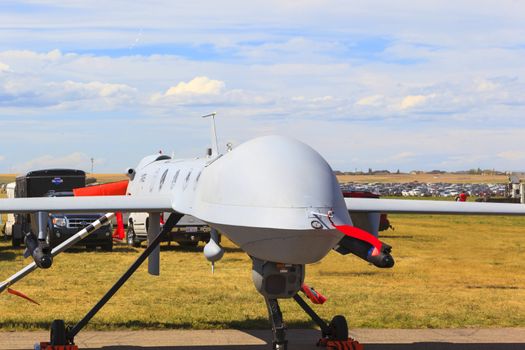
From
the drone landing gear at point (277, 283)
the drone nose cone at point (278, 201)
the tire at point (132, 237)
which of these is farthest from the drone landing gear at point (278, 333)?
the tire at point (132, 237)

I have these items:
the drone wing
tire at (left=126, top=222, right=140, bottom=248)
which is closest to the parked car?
tire at (left=126, top=222, right=140, bottom=248)

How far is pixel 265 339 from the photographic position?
14328 millimetres

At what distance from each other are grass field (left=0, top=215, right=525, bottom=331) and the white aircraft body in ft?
15.9

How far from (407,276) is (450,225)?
27868 mm

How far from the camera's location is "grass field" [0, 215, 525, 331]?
16.3 m

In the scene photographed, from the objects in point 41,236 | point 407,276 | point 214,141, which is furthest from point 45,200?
point 407,276

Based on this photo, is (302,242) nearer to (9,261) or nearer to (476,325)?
(476,325)

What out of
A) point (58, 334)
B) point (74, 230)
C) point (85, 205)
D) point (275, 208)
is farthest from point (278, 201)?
point (74, 230)

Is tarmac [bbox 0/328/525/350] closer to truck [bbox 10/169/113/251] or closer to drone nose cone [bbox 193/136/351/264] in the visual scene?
drone nose cone [bbox 193/136/351/264]

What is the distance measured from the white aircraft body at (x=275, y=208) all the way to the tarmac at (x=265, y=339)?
3.02m

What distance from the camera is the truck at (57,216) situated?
102ft

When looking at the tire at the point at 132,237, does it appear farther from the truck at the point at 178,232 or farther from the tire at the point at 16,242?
the tire at the point at 16,242

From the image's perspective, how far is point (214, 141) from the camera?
14781 millimetres

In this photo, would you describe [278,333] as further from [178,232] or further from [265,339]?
[178,232]
